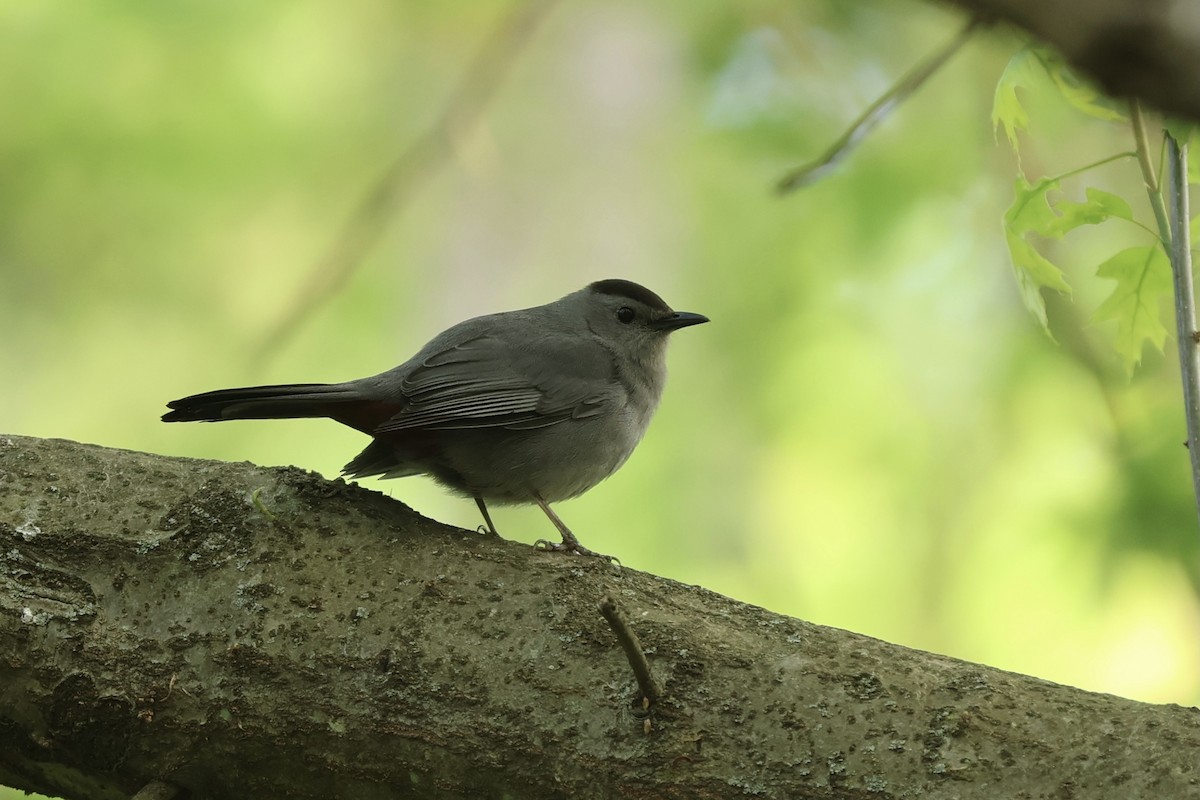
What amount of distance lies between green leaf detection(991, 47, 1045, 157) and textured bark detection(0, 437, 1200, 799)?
Result: 4.33 ft

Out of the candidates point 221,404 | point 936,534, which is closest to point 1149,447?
point 936,534

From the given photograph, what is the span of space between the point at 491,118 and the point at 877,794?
696 centimetres

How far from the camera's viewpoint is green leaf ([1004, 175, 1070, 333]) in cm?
269

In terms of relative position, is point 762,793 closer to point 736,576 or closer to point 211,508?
point 211,508

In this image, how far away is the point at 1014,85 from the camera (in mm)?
2641

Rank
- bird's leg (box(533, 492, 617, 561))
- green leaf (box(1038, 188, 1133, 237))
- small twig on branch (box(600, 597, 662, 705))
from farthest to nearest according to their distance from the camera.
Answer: bird's leg (box(533, 492, 617, 561))
green leaf (box(1038, 188, 1133, 237))
small twig on branch (box(600, 597, 662, 705))

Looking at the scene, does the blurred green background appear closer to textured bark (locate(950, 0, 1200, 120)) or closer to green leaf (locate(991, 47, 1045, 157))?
green leaf (locate(991, 47, 1045, 157))

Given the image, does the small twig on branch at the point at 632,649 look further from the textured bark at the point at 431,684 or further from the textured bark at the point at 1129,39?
the textured bark at the point at 1129,39

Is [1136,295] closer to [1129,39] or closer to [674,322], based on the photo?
[1129,39]

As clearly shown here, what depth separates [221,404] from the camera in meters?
3.51

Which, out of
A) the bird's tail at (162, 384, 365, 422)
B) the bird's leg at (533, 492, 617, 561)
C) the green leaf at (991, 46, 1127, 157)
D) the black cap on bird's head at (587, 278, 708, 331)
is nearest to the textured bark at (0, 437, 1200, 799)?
the bird's leg at (533, 492, 617, 561)

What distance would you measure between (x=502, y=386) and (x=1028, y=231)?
1.99 m

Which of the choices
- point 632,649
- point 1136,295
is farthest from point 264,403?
point 1136,295

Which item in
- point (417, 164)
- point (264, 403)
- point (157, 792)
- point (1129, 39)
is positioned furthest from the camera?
point (417, 164)
